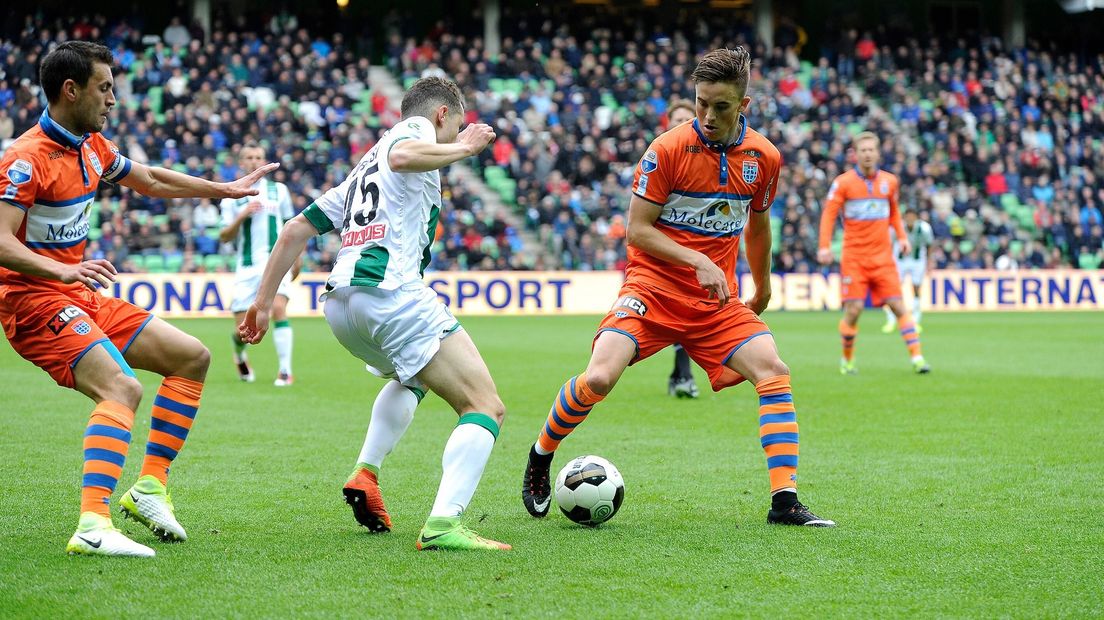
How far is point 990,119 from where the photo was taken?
34.1m

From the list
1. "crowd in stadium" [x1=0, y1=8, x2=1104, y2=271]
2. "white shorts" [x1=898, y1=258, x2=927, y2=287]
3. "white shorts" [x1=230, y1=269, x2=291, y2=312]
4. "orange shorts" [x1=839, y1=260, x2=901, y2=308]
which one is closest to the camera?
"white shorts" [x1=230, y1=269, x2=291, y2=312]

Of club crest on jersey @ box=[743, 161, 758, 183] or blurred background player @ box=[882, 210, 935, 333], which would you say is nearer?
club crest on jersey @ box=[743, 161, 758, 183]

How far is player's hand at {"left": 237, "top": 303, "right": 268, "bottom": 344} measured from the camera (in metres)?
5.22

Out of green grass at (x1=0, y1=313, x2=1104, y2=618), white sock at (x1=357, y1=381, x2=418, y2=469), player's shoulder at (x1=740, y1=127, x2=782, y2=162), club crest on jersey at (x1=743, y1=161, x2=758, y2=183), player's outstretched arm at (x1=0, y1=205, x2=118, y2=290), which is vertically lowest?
green grass at (x1=0, y1=313, x2=1104, y2=618)

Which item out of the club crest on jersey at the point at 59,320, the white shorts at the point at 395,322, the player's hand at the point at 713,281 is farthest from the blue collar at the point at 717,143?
the club crest on jersey at the point at 59,320

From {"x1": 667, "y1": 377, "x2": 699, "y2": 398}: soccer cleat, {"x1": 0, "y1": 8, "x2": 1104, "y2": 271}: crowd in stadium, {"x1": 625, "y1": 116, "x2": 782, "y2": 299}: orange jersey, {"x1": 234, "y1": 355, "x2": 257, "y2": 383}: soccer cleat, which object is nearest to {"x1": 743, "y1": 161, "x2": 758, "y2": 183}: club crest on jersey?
{"x1": 625, "y1": 116, "x2": 782, "y2": 299}: orange jersey

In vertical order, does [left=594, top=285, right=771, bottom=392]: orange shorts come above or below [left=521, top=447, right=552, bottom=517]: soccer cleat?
above

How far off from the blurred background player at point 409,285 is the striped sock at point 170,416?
0.46 metres

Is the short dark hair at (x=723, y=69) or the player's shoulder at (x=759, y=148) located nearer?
the short dark hair at (x=723, y=69)

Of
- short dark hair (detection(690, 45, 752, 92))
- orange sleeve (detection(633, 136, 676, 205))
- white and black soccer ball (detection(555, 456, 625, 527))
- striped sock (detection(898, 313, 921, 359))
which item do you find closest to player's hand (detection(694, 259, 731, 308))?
orange sleeve (detection(633, 136, 676, 205))

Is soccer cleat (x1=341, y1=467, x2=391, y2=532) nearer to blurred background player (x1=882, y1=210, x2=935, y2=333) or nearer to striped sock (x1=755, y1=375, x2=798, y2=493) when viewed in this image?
striped sock (x1=755, y1=375, x2=798, y2=493)

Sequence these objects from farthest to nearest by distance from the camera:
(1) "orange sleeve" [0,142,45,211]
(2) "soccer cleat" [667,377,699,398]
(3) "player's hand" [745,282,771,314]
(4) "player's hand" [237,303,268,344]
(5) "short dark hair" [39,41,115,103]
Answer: (2) "soccer cleat" [667,377,699,398], (3) "player's hand" [745,282,771,314], (4) "player's hand" [237,303,268,344], (5) "short dark hair" [39,41,115,103], (1) "orange sleeve" [0,142,45,211]

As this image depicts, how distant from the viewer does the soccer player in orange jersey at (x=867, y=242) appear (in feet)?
43.7

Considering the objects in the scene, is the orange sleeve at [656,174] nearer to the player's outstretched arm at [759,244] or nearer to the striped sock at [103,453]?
the player's outstretched arm at [759,244]
